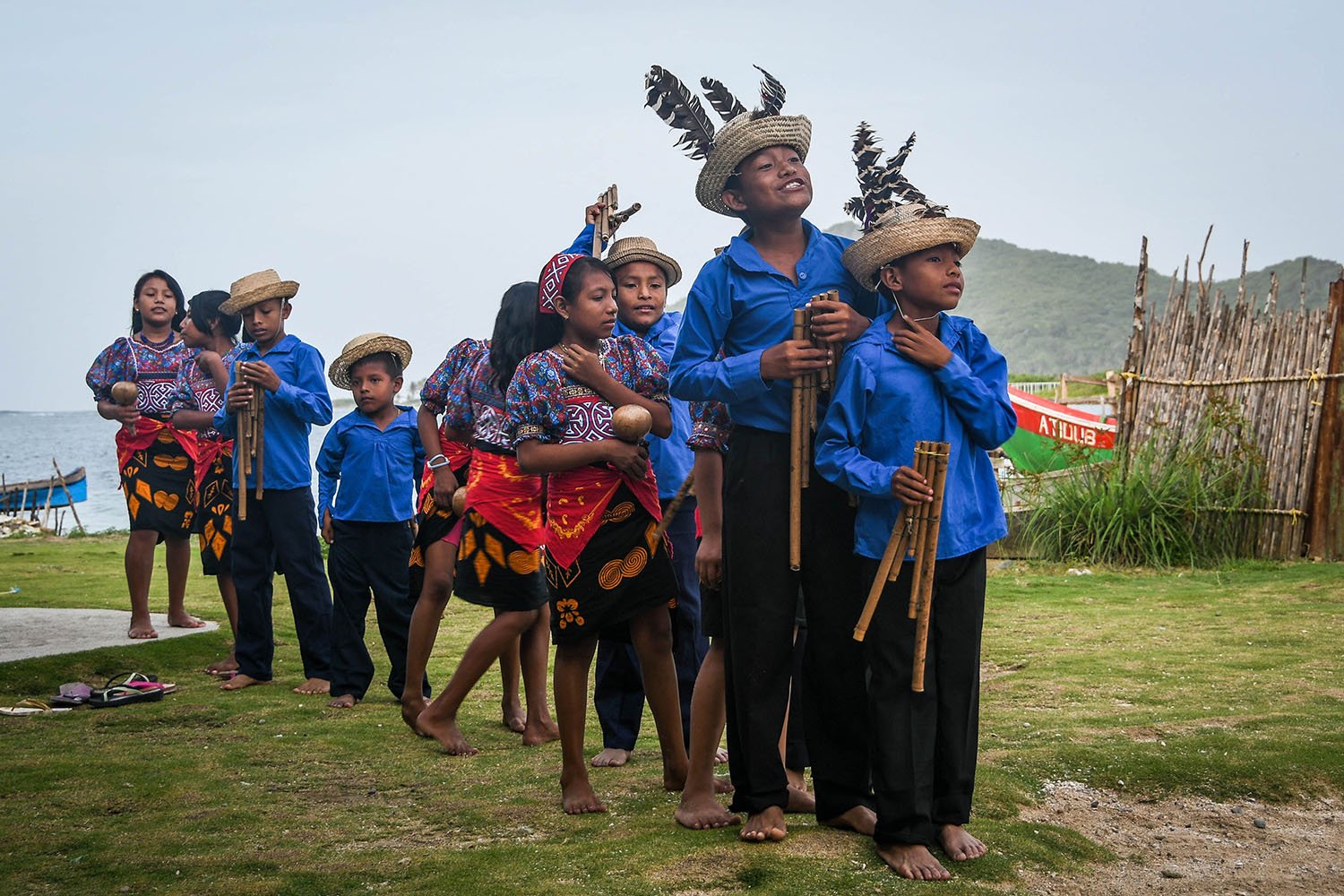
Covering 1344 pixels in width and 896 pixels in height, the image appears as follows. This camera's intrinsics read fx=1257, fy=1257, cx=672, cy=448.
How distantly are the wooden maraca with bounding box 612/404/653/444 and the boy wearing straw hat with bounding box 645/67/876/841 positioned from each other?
0.74 ft

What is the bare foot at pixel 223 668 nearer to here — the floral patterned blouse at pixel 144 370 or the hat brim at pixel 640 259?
the floral patterned blouse at pixel 144 370

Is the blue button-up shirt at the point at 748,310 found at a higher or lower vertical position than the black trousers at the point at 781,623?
higher

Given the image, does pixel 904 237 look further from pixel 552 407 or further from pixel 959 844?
pixel 959 844

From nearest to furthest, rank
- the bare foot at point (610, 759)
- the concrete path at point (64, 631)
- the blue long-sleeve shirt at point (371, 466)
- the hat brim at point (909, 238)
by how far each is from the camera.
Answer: the hat brim at point (909, 238), the bare foot at point (610, 759), the blue long-sleeve shirt at point (371, 466), the concrete path at point (64, 631)

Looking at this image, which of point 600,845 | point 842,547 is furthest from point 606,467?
point 600,845

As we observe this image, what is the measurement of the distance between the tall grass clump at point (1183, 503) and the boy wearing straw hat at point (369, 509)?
7.58m

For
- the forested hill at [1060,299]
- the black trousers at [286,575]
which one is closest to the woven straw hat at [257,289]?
the black trousers at [286,575]

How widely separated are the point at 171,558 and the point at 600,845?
5.40 m

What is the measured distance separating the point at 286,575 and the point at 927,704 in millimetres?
4101

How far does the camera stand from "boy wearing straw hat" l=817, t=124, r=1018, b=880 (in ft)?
11.5

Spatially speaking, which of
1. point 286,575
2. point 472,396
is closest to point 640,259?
point 472,396

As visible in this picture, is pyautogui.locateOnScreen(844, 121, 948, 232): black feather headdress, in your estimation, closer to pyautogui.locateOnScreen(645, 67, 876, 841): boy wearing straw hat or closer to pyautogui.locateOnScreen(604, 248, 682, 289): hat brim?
pyautogui.locateOnScreen(645, 67, 876, 841): boy wearing straw hat

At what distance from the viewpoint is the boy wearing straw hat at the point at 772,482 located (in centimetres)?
376

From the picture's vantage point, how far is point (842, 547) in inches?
149
